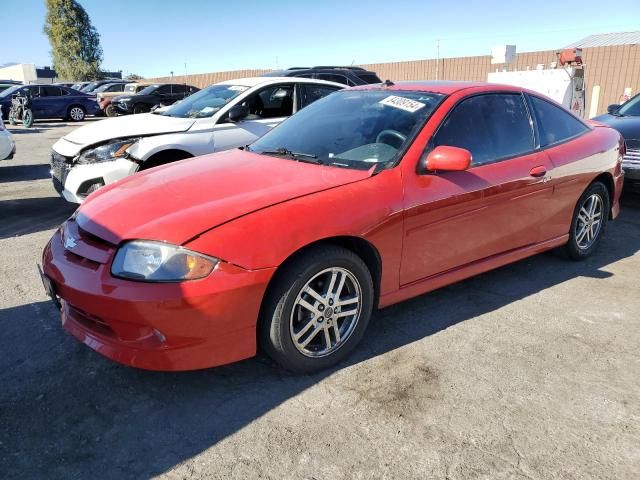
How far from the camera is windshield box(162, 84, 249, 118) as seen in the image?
6.20 m

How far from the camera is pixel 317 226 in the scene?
2689 millimetres

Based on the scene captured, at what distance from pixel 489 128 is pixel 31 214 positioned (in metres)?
5.50

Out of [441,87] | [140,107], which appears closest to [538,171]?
[441,87]

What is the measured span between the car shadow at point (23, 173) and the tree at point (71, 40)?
4645 cm

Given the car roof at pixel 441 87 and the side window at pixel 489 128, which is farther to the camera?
the car roof at pixel 441 87

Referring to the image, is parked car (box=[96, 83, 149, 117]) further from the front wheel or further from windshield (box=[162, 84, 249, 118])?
windshield (box=[162, 84, 249, 118])

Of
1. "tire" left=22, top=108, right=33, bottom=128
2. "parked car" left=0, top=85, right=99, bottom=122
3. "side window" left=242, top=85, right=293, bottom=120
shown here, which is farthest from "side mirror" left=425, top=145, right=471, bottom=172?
"parked car" left=0, top=85, right=99, bottom=122

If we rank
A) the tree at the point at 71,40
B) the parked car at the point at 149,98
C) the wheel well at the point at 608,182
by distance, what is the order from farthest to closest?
1. the tree at the point at 71,40
2. the parked car at the point at 149,98
3. the wheel well at the point at 608,182

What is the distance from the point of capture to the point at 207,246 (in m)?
2.44

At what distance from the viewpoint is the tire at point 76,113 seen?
2223 cm

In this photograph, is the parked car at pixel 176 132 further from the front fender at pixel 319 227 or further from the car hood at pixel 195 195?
the front fender at pixel 319 227

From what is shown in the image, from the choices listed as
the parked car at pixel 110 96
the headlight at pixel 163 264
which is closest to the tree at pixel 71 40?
the parked car at pixel 110 96

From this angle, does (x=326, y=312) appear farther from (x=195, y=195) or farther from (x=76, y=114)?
(x=76, y=114)

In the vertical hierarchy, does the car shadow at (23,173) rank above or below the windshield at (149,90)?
below
